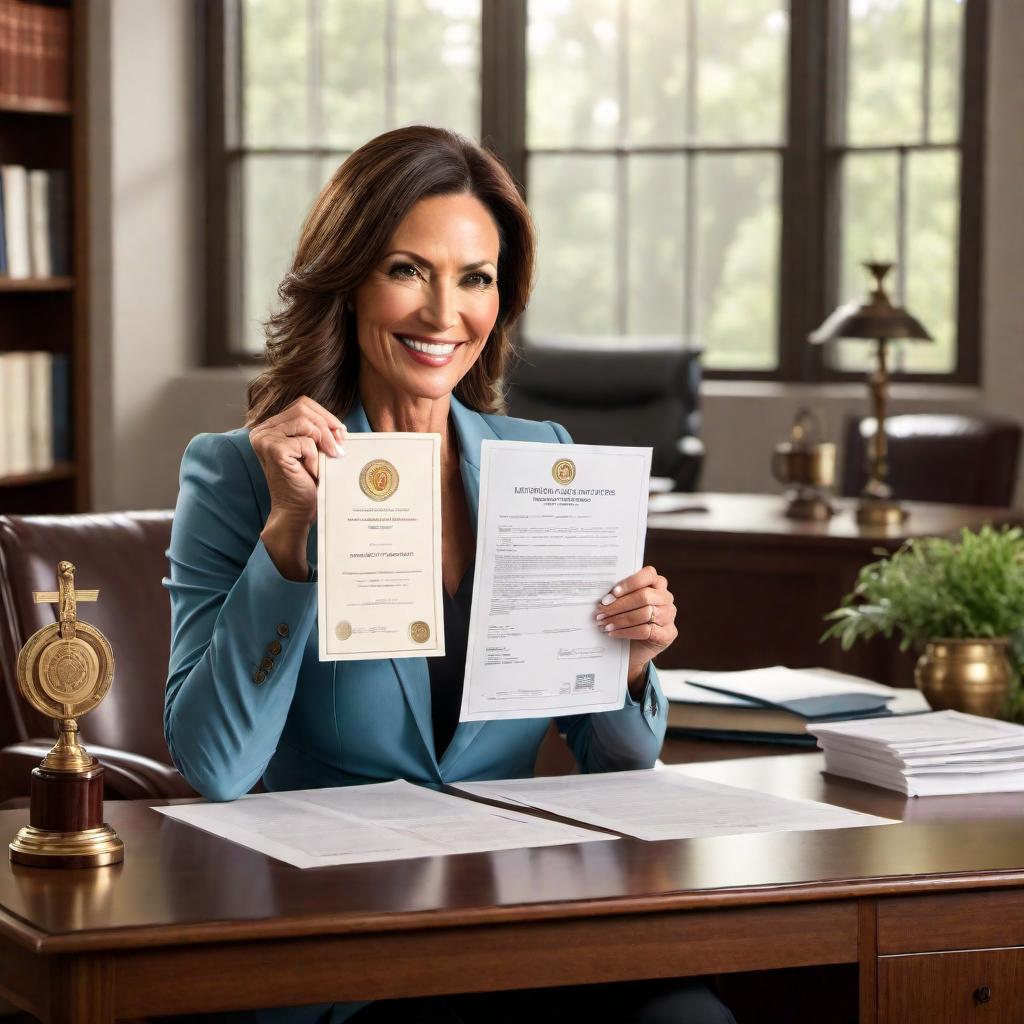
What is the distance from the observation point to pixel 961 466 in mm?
5320

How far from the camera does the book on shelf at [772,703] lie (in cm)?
233

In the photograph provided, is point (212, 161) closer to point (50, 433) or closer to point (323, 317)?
point (50, 433)

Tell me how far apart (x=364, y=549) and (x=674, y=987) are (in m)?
0.52

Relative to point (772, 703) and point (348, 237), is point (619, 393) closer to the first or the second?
point (772, 703)

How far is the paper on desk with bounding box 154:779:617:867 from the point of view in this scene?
161 cm

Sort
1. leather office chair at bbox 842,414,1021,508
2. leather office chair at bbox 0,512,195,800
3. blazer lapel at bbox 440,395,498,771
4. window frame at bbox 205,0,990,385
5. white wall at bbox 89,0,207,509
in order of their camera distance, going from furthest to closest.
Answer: white wall at bbox 89,0,207,509
window frame at bbox 205,0,990,385
leather office chair at bbox 842,414,1021,508
leather office chair at bbox 0,512,195,800
blazer lapel at bbox 440,395,498,771

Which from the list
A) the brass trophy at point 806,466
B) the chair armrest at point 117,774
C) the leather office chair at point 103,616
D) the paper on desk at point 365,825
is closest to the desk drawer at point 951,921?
the paper on desk at point 365,825

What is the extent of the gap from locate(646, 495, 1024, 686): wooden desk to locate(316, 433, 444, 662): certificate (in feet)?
8.21

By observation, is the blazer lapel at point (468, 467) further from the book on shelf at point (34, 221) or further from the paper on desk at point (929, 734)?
the book on shelf at point (34, 221)

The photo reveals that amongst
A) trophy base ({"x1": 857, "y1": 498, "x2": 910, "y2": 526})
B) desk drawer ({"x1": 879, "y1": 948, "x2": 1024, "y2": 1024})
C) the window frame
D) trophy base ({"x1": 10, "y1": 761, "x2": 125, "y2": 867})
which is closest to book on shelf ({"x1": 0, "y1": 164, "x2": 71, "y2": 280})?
the window frame

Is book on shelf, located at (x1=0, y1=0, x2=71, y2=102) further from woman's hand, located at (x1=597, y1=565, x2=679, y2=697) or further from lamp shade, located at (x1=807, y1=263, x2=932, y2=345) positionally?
woman's hand, located at (x1=597, y1=565, x2=679, y2=697)

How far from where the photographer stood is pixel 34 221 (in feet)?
18.9

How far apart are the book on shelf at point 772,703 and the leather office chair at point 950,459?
110 inches

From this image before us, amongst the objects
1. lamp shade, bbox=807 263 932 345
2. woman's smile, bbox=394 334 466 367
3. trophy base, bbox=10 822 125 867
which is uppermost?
lamp shade, bbox=807 263 932 345
